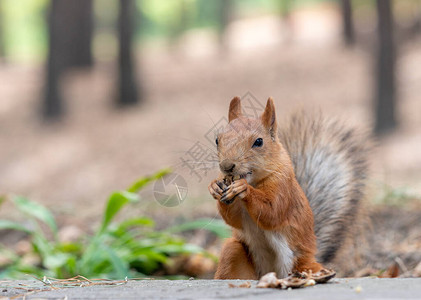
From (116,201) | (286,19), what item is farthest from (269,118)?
(286,19)

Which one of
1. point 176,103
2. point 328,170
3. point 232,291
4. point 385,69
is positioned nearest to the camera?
point 232,291

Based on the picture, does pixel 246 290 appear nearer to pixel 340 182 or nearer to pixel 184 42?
pixel 340 182

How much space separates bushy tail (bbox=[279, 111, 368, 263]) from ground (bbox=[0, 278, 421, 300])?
2.10ft

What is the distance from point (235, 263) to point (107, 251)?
3.21 ft

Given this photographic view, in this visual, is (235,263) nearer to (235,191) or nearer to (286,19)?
(235,191)

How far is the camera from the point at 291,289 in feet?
6.55

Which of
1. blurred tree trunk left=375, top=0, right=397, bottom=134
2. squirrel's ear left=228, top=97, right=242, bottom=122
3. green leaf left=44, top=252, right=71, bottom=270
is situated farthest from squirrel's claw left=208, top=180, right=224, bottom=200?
blurred tree trunk left=375, top=0, right=397, bottom=134

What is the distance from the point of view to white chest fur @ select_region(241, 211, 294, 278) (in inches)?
91.5

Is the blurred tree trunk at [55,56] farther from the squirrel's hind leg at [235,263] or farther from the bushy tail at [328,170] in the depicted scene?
the squirrel's hind leg at [235,263]

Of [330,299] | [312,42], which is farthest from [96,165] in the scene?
[312,42]

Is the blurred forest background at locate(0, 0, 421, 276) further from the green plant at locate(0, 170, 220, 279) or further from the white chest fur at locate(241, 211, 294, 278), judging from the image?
the green plant at locate(0, 170, 220, 279)

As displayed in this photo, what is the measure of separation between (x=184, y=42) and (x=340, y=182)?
20.3 meters

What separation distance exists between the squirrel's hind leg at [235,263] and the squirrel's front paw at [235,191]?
1.33ft

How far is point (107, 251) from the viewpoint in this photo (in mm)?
3125
